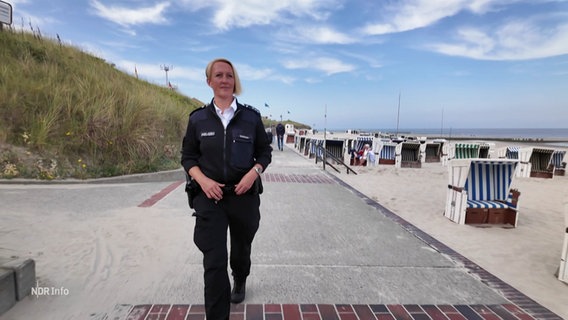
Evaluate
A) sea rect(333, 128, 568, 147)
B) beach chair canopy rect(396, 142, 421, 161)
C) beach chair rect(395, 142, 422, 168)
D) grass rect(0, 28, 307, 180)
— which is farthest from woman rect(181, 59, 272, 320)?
sea rect(333, 128, 568, 147)

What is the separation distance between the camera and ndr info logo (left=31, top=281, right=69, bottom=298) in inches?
101

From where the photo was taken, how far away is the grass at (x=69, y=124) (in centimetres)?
673

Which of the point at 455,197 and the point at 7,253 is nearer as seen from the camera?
the point at 7,253

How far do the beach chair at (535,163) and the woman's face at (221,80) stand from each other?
1232cm

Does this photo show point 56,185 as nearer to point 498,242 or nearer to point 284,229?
point 284,229

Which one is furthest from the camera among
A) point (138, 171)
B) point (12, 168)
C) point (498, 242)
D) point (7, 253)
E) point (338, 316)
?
point (138, 171)

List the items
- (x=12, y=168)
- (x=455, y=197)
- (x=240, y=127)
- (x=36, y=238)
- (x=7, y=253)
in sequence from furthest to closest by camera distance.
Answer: (x=12, y=168) < (x=455, y=197) < (x=36, y=238) < (x=7, y=253) < (x=240, y=127)

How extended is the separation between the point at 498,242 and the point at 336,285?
296cm

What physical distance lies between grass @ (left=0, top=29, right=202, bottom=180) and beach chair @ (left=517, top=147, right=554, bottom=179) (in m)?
11.9

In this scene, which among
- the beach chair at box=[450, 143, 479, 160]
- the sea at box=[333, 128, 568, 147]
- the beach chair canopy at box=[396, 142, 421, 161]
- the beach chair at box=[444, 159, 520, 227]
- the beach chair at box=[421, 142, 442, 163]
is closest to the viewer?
the beach chair at box=[444, 159, 520, 227]

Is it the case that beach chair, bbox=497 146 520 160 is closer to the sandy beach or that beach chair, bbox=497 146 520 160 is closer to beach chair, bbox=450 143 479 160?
beach chair, bbox=450 143 479 160

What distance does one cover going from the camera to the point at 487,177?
5.59 metres

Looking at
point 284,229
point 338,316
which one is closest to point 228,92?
point 338,316

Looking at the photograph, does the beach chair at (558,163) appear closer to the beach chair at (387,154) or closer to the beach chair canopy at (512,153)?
the beach chair canopy at (512,153)
